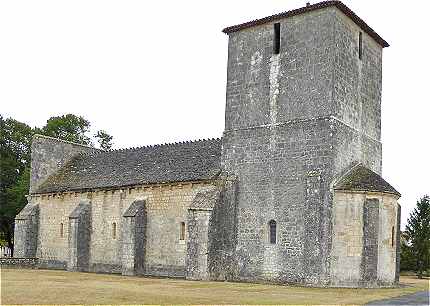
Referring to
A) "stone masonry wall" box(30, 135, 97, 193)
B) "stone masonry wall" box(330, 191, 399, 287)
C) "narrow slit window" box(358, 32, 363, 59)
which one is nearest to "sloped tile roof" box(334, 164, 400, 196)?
"stone masonry wall" box(330, 191, 399, 287)

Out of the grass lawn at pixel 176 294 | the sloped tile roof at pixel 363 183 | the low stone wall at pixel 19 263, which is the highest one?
the sloped tile roof at pixel 363 183

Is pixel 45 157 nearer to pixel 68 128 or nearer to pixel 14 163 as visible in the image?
pixel 14 163

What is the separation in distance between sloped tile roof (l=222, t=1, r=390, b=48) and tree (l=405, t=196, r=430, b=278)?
1725 cm

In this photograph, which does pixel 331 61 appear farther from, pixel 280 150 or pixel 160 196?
pixel 160 196

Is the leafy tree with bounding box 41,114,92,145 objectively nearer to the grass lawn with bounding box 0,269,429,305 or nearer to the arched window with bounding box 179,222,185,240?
the arched window with bounding box 179,222,185,240

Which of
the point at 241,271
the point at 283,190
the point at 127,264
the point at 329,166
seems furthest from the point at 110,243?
the point at 329,166

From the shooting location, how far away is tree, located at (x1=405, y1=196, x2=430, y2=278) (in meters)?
41.7

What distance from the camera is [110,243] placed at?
33.8 m

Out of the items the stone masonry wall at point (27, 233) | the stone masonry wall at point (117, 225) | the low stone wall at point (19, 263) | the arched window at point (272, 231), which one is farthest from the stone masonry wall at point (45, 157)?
the arched window at point (272, 231)

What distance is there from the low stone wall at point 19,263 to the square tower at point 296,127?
16.0m

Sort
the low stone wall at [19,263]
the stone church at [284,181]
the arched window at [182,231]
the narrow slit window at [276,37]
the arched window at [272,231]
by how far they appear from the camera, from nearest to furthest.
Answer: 1. the stone church at [284,181]
2. the arched window at [272,231]
3. the narrow slit window at [276,37]
4. the arched window at [182,231]
5. the low stone wall at [19,263]

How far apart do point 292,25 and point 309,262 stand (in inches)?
443

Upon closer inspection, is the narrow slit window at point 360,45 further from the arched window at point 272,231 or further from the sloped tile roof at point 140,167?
the arched window at point 272,231

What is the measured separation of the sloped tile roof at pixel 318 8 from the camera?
87.4 feet
